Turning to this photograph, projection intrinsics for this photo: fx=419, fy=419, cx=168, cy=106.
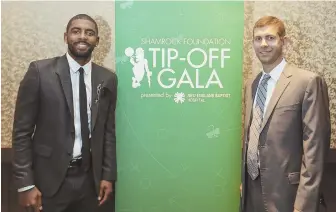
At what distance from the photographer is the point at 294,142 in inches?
95.7

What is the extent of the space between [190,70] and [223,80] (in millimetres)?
252

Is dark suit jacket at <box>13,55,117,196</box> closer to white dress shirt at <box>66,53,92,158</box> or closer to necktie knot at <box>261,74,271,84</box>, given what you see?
white dress shirt at <box>66,53,92,158</box>

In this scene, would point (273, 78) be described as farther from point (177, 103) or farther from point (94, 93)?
point (94, 93)

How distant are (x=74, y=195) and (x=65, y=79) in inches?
29.2

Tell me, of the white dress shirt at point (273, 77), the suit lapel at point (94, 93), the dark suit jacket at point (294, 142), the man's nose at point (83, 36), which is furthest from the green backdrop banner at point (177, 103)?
the dark suit jacket at point (294, 142)

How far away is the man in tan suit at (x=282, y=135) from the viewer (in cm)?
233

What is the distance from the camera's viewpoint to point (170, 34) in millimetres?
3020

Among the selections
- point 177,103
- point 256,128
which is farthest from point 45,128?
point 256,128

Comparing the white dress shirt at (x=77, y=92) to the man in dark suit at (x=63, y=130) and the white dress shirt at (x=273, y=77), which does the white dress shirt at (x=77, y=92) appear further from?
the white dress shirt at (x=273, y=77)

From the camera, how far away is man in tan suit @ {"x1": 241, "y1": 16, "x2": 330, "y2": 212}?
2.33 metres

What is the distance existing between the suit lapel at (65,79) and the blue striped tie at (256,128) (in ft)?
3.72

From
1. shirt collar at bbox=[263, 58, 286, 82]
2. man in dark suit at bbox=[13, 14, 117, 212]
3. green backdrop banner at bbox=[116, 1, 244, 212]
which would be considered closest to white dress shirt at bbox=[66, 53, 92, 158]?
man in dark suit at bbox=[13, 14, 117, 212]

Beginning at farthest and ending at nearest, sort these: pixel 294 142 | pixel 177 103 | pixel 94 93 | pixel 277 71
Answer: pixel 177 103
pixel 94 93
pixel 277 71
pixel 294 142

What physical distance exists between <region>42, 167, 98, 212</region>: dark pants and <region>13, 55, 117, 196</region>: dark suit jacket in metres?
0.04
